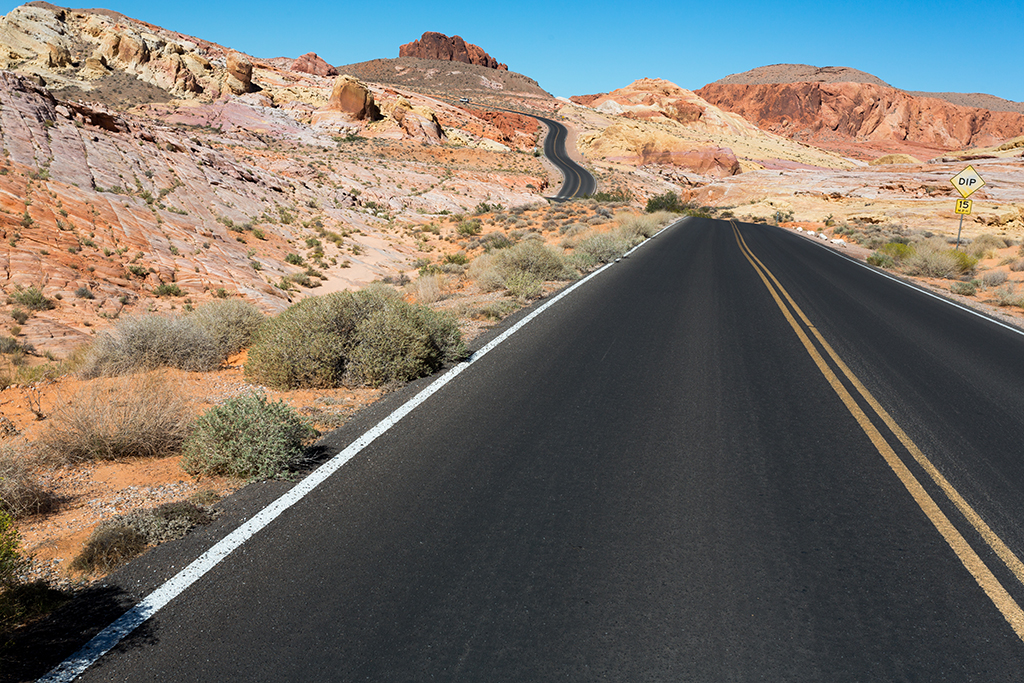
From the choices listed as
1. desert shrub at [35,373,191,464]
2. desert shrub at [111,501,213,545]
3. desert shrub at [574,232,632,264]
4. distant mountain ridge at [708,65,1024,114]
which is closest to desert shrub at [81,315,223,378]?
desert shrub at [35,373,191,464]

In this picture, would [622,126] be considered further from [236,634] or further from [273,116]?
[236,634]

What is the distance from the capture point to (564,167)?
241 ft

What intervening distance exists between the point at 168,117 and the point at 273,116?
32.2ft

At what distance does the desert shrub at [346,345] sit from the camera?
6.07 metres

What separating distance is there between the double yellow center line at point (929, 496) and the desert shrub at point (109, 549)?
15.6 ft

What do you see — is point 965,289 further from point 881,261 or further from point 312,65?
point 312,65

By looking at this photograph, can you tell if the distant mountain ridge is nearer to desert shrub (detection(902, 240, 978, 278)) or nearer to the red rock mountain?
the red rock mountain

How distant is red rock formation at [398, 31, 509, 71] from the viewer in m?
172

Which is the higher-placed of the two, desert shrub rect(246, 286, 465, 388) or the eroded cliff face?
the eroded cliff face

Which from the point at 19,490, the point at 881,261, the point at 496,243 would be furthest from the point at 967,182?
the point at 19,490

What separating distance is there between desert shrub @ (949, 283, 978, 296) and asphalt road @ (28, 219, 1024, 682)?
36.6ft

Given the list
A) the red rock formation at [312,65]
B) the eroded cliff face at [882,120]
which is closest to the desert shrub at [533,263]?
the red rock formation at [312,65]

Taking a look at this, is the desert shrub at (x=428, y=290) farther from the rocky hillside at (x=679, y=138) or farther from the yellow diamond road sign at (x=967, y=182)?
the rocky hillside at (x=679, y=138)

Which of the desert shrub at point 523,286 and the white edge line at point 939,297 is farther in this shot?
the white edge line at point 939,297
